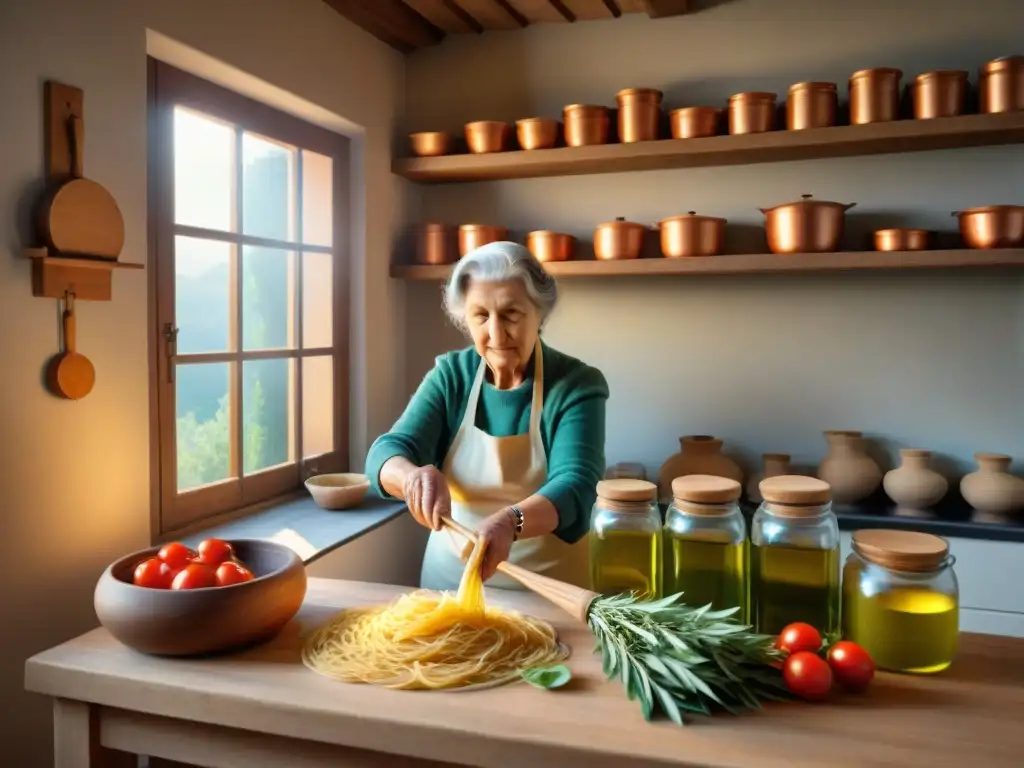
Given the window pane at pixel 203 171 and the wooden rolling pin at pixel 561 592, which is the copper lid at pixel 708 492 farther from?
the window pane at pixel 203 171

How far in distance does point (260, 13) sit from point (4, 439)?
4.75ft

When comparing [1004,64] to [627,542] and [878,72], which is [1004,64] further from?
[627,542]

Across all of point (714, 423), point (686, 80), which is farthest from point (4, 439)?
point (686, 80)

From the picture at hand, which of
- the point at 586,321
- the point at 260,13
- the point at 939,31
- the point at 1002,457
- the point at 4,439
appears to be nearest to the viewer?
the point at 4,439

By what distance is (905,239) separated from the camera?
265 cm

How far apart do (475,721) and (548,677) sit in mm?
140

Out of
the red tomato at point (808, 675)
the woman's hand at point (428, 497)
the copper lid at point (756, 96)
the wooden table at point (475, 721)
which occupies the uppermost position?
the copper lid at point (756, 96)

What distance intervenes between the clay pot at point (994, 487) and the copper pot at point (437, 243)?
192 centimetres

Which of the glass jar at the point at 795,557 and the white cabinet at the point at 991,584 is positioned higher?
the glass jar at the point at 795,557

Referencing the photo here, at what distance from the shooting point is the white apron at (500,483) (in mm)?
1949

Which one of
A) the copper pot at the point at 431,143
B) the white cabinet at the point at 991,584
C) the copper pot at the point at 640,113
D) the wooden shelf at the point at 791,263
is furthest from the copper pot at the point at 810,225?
the copper pot at the point at 431,143

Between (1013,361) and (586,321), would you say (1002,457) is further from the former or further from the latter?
(586,321)

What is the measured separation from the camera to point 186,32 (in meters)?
2.11

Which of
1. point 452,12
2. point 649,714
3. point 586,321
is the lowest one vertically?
point 649,714
